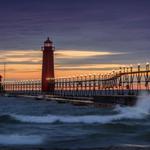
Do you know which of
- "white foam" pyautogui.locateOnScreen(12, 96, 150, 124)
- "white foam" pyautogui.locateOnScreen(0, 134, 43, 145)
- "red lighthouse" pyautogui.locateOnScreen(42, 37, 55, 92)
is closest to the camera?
"white foam" pyautogui.locateOnScreen(0, 134, 43, 145)

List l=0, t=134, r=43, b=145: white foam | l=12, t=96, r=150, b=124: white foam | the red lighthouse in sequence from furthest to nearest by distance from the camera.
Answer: the red lighthouse < l=12, t=96, r=150, b=124: white foam < l=0, t=134, r=43, b=145: white foam

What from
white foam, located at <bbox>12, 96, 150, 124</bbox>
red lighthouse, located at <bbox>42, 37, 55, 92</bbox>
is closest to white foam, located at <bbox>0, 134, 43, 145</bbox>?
white foam, located at <bbox>12, 96, 150, 124</bbox>

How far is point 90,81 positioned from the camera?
392 ft

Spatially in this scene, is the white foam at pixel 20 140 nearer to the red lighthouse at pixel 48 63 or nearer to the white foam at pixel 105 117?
the white foam at pixel 105 117

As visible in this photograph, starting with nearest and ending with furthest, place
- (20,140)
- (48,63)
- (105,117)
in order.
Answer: (20,140) < (105,117) < (48,63)

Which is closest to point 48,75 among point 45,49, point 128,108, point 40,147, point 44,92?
point 45,49

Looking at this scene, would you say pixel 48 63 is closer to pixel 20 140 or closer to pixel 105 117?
pixel 105 117

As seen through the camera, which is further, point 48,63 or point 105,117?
point 48,63

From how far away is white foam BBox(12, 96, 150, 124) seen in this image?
51.0 meters

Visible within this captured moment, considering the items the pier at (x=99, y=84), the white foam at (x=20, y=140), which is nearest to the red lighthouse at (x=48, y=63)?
the pier at (x=99, y=84)

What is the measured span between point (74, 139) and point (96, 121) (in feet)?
61.7

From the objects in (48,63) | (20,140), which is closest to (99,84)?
(48,63)

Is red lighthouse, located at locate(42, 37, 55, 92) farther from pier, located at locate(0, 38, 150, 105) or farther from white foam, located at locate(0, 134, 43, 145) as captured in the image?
white foam, located at locate(0, 134, 43, 145)

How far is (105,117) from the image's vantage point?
54.2 meters
